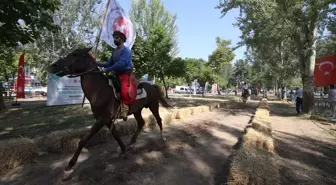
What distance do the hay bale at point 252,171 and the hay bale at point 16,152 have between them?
14.0 feet

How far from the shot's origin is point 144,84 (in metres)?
6.61

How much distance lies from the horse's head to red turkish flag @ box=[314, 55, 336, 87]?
12.2 metres

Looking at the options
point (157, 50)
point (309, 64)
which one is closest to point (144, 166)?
point (309, 64)

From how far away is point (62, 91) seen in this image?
17516mm

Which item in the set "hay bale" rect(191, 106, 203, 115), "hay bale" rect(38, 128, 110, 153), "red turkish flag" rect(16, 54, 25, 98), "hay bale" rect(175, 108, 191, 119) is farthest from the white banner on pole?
"hay bale" rect(38, 128, 110, 153)

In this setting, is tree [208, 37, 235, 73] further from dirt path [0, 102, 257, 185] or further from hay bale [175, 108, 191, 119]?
dirt path [0, 102, 257, 185]

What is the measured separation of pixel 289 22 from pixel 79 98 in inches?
606

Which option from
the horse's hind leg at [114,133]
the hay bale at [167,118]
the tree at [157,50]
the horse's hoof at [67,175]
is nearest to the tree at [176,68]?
the tree at [157,50]

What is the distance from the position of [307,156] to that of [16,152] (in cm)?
683

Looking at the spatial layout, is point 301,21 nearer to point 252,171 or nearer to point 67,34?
point 252,171

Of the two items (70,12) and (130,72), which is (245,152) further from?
(70,12)

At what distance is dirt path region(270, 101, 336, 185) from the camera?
15.1ft

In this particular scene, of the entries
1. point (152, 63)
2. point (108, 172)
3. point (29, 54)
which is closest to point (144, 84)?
point (108, 172)

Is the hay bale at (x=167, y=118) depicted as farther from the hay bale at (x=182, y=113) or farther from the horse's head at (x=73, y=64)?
the horse's head at (x=73, y=64)
